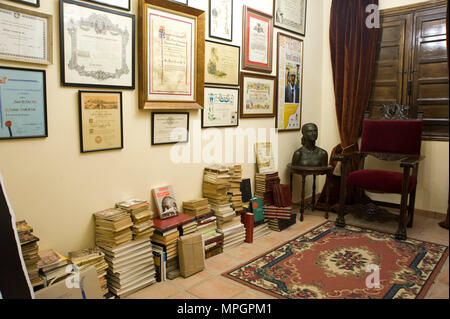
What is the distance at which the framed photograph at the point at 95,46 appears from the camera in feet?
7.59

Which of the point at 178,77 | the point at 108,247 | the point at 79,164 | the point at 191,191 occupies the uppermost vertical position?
the point at 178,77

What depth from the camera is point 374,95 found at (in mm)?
4699

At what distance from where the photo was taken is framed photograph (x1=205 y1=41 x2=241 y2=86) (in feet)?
10.9

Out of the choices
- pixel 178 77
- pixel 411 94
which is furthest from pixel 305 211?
pixel 178 77

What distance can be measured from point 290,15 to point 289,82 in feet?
2.59

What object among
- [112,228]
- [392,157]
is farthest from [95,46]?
[392,157]

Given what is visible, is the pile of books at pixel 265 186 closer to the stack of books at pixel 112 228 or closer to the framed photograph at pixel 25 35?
the stack of books at pixel 112 228

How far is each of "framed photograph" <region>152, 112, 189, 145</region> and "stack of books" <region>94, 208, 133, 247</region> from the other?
71cm

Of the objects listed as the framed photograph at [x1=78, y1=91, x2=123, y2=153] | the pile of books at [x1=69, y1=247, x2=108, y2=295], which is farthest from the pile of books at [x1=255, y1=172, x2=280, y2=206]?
the pile of books at [x1=69, y1=247, x2=108, y2=295]

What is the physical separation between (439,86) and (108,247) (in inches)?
158

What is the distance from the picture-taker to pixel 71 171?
7.95 feet

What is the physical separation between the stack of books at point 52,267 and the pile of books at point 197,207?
1138 mm
